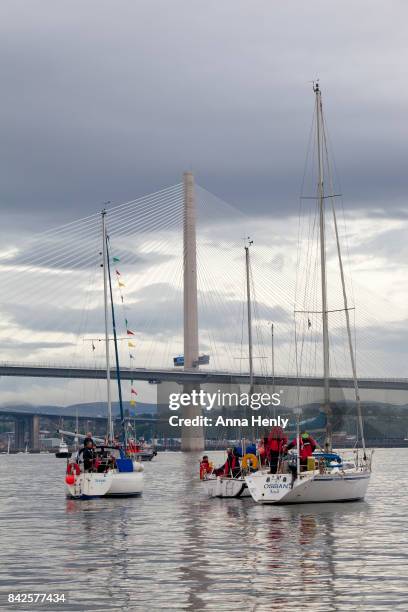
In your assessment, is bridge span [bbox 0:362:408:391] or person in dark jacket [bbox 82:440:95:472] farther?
bridge span [bbox 0:362:408:391]

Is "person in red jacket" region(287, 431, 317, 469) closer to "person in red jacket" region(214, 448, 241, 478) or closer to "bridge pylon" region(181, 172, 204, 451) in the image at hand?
"person in red jacket" region(214, 448, 241, 478)

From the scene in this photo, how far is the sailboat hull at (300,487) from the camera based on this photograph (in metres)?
32.2

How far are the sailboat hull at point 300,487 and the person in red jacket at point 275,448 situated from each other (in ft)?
0.92

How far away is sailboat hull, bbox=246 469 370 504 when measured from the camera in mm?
32250

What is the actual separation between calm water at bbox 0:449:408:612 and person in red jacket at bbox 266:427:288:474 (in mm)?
1154

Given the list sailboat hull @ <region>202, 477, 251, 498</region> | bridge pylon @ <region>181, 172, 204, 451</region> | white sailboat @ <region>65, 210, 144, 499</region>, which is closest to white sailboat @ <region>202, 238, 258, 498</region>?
sailboat hull @ <region>202, 477, 251, 498</region>

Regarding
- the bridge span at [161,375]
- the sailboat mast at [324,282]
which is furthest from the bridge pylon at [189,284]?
the sailboat mast at [324,282]

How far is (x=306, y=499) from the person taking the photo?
32.7m

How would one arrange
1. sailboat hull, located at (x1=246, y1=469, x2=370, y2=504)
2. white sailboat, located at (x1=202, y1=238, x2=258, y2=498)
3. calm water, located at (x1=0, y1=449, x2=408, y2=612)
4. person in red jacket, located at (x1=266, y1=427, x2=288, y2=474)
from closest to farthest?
calm water, located at (x1=0, y1=449, x2=408, y2=612)
sailboat hull, located at (x1=246, y1=469, x2=370, y2=504)
person in red jacket, located at (x1=266, y1=427, x2=288, y2=474)
white sailboat, located at (x1=202, y1=238, x2=258, y2=498)

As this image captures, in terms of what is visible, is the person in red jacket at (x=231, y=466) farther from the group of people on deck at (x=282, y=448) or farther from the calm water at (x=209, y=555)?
the group of people on deck at (x=282, y=448)

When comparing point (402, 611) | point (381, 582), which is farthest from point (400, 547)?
point (402, 611)

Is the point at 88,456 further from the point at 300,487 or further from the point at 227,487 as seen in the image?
the point at 300,487

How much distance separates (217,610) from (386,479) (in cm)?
4153

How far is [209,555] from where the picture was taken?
21234 millimetres
